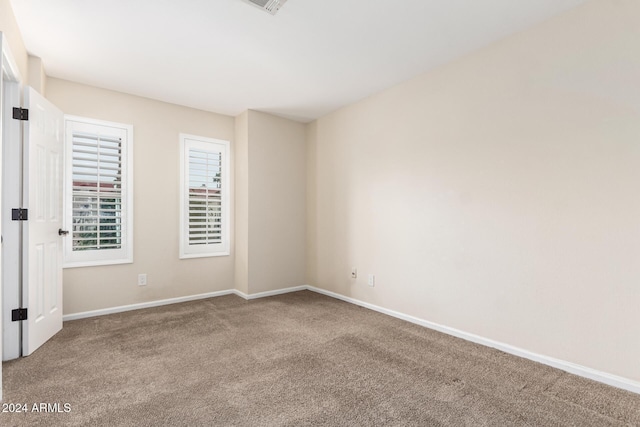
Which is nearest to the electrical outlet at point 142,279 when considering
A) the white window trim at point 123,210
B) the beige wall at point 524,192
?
the white window trim at point 123,210

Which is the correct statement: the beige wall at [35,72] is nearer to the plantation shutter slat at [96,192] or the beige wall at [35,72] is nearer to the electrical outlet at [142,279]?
the plantation shutter slat at [96,192]

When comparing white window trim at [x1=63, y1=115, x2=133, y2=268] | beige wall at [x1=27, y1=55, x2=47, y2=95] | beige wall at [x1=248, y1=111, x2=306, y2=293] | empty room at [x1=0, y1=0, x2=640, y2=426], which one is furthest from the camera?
beige wall at [x1=248, y1=111, x2=306, y2=293]

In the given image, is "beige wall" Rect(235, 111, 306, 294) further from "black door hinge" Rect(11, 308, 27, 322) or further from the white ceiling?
"black door hinge" Rect(11, 308, 27, 322)

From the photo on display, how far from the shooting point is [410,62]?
121 inches

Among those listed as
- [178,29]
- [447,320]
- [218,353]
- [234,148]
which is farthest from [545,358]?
[234,148]

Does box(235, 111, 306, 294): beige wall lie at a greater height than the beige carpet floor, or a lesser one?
greater

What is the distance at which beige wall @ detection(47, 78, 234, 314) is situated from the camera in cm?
350

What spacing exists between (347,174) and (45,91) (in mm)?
3463

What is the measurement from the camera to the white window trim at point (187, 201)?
421 cm

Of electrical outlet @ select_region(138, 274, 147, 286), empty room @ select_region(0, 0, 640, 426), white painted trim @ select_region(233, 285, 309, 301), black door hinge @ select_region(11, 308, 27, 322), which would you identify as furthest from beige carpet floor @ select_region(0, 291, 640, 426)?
white painted trim @ select_region(233, 285, 309, 301)

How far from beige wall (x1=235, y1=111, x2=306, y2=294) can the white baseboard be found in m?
0.16

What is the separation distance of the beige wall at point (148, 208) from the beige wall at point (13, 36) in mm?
647

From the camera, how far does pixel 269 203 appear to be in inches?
180

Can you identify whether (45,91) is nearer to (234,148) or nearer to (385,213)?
(234,148)
